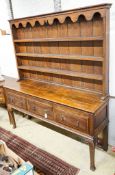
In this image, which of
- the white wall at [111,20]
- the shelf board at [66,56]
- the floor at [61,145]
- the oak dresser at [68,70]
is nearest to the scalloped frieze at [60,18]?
the oak dresser at [68,70]

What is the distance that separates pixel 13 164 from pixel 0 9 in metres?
2.67

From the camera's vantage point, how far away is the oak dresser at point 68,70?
193 centimetres

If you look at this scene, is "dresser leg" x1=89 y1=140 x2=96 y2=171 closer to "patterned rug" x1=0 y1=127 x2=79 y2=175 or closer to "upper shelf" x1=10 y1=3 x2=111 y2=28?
→ "patterned rug" x1=0 y1=127 x2=79 y2=175

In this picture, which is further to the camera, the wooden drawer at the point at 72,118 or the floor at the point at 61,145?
the floor at the point at 61,145

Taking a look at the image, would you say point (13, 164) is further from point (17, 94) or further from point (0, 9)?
point (0, 9)

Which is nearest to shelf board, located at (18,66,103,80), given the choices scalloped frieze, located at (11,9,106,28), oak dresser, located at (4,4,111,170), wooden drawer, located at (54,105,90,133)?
oak dresser, located at (4,4,111,170)

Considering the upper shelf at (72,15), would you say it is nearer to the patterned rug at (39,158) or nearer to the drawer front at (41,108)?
the drawer front at (41,108)

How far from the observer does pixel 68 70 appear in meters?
2.44

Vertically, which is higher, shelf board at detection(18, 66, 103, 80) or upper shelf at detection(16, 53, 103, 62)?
upper shelf at detection(16, 53, 103, 62)

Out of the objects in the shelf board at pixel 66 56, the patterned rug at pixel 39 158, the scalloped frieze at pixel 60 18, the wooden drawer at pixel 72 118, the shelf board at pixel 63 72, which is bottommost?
the patterned rug at pixel 39 158

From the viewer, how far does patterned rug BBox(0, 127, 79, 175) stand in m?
2.11

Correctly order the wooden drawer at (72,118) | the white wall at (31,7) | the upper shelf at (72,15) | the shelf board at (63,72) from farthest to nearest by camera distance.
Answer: the white wall at (31,7) → the shelf board at (63,72) → the wooden drawer at (72,118) → the upper shelf at (72,15)

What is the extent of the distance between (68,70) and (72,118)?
2.39ft

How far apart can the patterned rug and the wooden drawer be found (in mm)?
529
